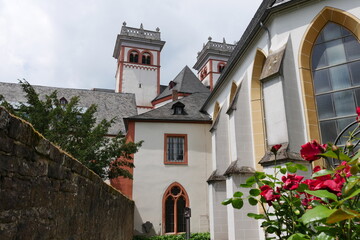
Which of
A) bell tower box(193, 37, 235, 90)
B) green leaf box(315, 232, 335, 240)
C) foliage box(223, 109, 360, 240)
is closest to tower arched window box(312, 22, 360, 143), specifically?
foliage box(223, 109, 360, 240)

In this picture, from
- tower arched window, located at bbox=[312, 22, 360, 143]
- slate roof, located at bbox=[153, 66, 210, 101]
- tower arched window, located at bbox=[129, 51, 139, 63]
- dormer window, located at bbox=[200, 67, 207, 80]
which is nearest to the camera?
tower arched window, located at bbox=[312, 22, 360, 143]

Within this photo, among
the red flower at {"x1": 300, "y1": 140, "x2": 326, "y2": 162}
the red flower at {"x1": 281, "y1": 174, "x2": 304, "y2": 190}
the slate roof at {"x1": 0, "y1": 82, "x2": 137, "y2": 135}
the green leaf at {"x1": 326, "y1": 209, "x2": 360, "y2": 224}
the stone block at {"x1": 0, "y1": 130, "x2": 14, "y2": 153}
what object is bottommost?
A: the green leaf at {"x1": 326, "y1": 209, "x2": 360, "y2": 224}

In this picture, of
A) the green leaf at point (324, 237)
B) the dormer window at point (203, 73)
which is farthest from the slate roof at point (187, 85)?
the green leaf at point (324, 237)

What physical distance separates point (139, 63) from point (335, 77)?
98.3ft

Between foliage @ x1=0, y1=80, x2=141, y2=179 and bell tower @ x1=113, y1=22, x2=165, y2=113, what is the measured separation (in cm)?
1907

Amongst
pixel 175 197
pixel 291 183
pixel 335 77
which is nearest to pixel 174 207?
pixel 175 197

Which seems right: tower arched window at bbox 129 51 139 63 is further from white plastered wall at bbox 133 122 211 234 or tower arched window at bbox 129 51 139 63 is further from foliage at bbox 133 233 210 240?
foliage at bbox 133 233 210 240

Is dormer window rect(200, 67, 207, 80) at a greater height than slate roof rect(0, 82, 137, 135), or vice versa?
dormer window rect(200, 67, 207, 80)

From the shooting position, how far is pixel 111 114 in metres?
25.4

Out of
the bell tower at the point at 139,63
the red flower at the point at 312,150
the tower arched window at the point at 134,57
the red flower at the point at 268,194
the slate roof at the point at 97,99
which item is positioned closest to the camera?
the red flower at the point at 312,150

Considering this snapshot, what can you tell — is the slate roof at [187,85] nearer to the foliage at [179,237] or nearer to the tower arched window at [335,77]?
the foliage at [179,237]

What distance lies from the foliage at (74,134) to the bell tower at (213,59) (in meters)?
26.8

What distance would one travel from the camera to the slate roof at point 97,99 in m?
25.1

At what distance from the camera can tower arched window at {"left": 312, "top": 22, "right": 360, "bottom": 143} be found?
7927 millimetres
